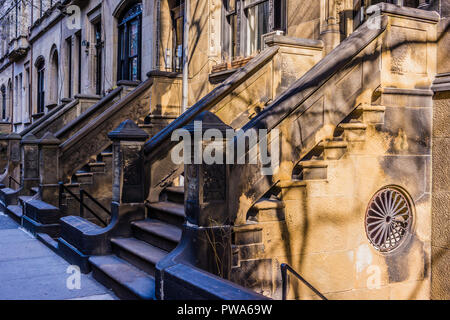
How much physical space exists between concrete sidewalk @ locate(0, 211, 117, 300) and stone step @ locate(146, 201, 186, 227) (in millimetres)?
1363

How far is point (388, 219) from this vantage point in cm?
688

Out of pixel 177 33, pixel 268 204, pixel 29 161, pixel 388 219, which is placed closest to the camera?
pixel 268 204

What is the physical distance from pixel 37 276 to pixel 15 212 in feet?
17.8

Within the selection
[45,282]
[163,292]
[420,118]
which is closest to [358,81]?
[420,118]

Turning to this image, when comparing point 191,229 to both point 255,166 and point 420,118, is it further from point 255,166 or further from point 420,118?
point 420,118

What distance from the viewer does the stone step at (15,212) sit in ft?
38.0

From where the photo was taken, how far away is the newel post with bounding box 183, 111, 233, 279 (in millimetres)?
5660

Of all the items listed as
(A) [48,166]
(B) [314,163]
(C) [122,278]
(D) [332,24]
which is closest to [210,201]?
(B) [314,163]

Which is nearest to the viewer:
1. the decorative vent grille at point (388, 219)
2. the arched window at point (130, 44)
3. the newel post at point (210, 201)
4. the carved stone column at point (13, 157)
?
the newel post at point (210, 201)

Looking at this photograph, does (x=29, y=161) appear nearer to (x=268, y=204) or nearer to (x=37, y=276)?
(x=37, y=276)

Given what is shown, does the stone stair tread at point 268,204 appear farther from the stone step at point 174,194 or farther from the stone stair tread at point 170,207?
the stone step at point 174,194

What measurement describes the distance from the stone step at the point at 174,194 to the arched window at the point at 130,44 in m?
7.64

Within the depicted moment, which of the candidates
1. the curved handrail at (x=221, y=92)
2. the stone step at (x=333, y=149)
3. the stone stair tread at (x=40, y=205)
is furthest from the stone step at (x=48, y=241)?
the stone step at (x=333, y=149)

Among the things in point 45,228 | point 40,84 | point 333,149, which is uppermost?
point 40,84
